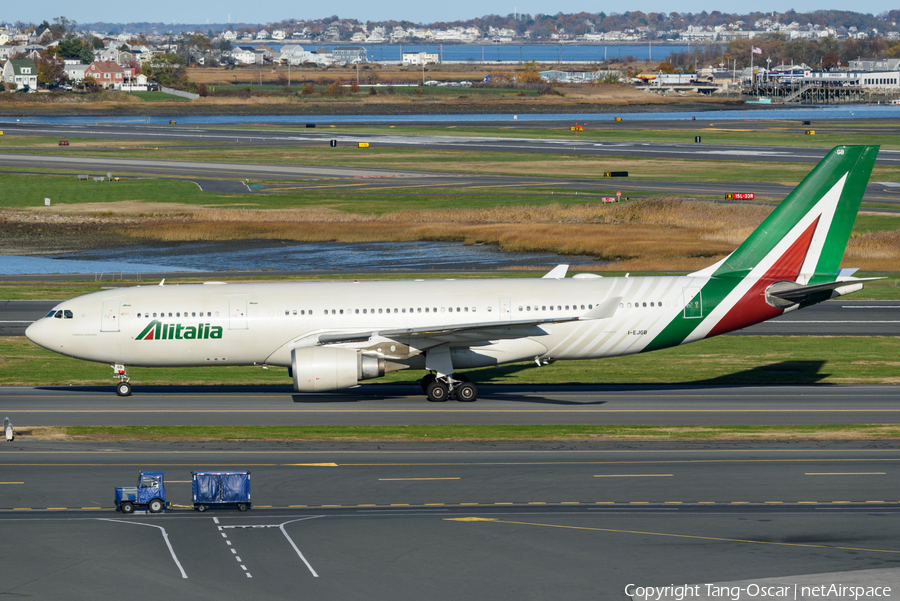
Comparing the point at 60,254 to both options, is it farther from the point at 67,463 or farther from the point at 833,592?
the point at 833,592

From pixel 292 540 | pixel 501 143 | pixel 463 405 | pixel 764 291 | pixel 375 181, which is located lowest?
pixel 463 405

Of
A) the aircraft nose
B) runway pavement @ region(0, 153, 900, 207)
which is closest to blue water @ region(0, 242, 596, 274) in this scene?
runway pavement @ region(0, 153, 900, 207)

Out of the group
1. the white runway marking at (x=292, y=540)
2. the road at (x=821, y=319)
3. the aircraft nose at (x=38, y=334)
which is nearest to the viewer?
the white runway marking at (x=292, y=540)

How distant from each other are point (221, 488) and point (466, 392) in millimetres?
15747

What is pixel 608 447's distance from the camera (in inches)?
1369

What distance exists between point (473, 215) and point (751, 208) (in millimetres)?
27144

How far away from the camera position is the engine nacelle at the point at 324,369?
38.8 m

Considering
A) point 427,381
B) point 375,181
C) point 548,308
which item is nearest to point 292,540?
point 427,381

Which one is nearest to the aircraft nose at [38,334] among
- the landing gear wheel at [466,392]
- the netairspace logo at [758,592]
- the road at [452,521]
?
the road at [452,521]

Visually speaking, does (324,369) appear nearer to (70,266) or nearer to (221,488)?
(221,488)

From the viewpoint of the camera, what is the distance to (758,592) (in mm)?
21438

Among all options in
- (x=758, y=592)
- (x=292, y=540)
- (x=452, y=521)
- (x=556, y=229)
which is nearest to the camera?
(x=758, y=592)

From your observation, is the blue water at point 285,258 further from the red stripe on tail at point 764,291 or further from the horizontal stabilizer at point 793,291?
the horizontal stabilizer at point 793,291

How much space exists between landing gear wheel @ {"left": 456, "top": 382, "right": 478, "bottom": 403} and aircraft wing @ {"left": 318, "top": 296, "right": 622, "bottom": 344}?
223 cm
